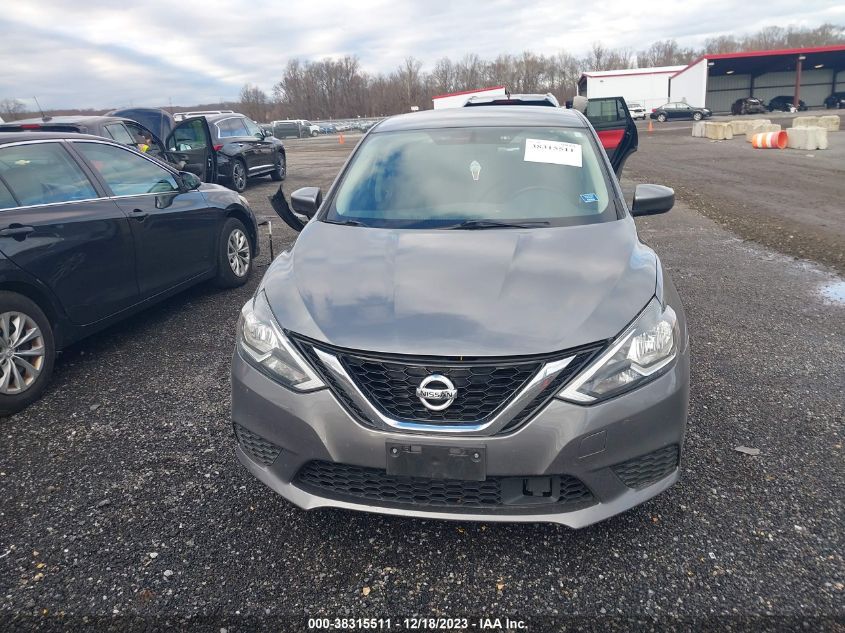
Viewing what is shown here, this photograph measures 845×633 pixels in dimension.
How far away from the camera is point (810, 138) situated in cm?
2067

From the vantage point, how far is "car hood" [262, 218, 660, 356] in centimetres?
219

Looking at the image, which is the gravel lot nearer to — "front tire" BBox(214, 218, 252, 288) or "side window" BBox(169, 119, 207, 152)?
"front tire" BBox(214, 218, 252, 288)

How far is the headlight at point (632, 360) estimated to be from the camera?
212 centimetres

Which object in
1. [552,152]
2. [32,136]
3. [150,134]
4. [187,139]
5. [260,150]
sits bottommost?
[552,152]

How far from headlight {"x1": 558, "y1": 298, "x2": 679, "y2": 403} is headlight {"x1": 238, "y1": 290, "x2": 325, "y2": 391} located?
0.95 metres

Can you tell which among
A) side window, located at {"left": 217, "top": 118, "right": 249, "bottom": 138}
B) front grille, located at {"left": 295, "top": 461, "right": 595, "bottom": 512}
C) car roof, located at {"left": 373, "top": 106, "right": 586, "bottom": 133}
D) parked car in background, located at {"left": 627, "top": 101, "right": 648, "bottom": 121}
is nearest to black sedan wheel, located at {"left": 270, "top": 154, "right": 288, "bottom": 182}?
side window, located at {"left": 217, "top": 118, "right": 249, "bottom": 138}

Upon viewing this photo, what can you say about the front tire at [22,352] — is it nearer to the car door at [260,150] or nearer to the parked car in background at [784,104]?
the car door at [260,150]

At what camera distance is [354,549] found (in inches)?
97.2

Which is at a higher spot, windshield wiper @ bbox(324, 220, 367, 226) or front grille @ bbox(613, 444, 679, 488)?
windshield wiper @ bbox(324, 220, 367, 226)

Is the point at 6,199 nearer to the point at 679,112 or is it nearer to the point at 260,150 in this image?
the point at 260,150

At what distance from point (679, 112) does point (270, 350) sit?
54655 mm

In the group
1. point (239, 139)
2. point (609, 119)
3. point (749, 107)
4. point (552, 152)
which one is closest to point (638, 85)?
point (749, 107)

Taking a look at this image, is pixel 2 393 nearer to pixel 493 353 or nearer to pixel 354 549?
pixel 354 549

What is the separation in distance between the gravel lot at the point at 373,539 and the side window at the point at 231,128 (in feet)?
38.1
